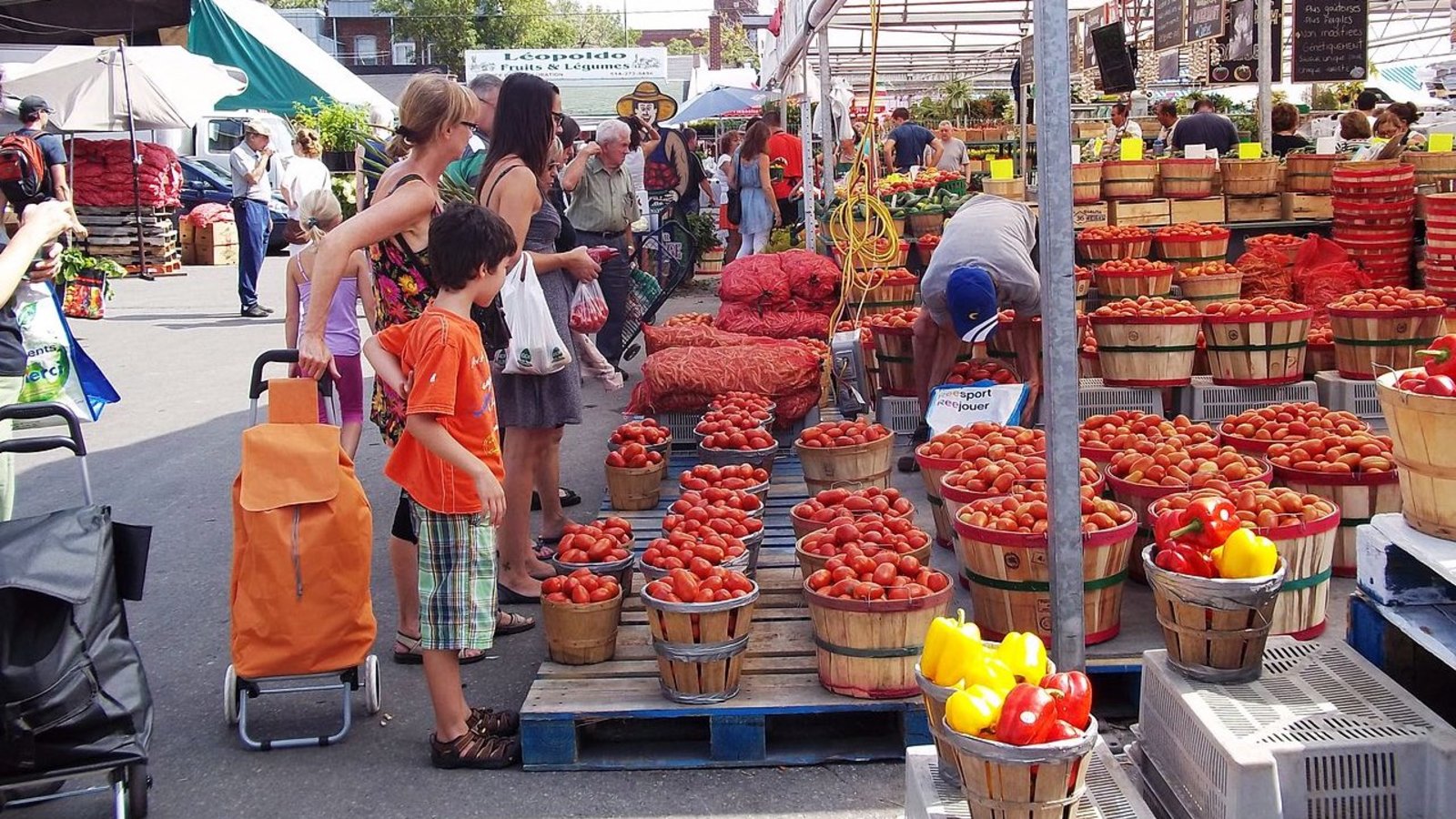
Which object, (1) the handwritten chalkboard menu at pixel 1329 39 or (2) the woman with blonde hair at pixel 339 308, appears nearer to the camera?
(2) the woman with blonde hair at pixel 339 308

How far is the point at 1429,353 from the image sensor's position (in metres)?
3.27

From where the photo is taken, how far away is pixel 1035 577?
171 inches

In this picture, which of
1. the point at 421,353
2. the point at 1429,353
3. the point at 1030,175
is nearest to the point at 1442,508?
the point at 1429,353

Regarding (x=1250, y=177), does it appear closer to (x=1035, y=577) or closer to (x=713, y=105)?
(x=1035, y=577)

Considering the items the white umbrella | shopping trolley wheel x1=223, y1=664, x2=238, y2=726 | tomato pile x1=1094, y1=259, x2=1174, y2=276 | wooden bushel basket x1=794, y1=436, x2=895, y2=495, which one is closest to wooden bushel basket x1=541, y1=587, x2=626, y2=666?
shopping trolley wheel x1=223, y1=664, x2=238, y2=726

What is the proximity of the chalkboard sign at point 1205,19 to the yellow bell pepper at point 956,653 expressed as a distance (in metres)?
12.1

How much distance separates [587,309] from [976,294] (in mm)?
2056

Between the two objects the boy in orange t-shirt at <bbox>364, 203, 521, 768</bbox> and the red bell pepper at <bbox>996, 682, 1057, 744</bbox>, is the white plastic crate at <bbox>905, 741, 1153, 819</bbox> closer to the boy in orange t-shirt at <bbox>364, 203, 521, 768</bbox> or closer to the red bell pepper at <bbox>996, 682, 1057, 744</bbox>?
the red bell pepper at <bbox>996, 682, 1057, 744</bbox>

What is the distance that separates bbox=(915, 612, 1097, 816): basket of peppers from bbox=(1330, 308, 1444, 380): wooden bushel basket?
186 inches

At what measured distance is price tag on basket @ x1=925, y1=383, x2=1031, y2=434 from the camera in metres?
6.70

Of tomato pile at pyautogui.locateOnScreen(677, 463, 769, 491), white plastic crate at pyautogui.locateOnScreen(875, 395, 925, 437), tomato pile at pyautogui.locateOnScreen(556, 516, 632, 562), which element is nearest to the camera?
tomato pile at pyautogui.locateOnScreen(556, 516, 632, 562)

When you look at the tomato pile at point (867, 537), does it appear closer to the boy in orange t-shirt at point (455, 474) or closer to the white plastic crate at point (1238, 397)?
the boy in orange t-shirt at point (455, 474)

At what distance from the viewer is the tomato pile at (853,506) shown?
5.25 m

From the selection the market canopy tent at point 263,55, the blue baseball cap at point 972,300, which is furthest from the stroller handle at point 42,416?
the market canopy tent at point 263,55
